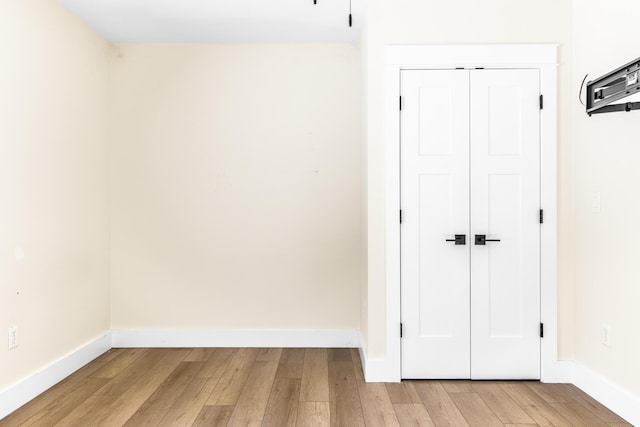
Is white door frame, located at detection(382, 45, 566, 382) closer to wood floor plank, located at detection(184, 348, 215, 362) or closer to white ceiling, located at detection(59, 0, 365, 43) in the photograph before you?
white ceiling, located at detection(59, 0, 365, 43)

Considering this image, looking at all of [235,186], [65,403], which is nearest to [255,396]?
[65,403]

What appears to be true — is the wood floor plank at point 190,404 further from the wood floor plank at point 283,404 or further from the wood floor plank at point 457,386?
the wood floor plank at point 457,386

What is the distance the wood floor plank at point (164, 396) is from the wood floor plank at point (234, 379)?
0.24 m

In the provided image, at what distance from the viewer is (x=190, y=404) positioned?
277 centimetres

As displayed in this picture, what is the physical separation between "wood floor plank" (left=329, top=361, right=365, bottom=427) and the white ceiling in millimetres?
2735

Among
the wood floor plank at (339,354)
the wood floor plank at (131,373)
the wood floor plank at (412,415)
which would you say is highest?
the wood floor plank at (412,415)

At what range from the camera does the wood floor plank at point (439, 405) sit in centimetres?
253

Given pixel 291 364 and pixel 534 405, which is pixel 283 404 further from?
pixel 534 405

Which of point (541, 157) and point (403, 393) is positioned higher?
point (541, 157)

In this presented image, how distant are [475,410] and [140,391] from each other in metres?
2.20

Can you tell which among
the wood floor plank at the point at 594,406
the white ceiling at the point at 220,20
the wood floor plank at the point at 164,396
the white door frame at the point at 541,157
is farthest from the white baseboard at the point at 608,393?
the white ceiling at the point at 220,20

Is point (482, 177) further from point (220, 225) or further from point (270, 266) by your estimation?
point (220, 225)

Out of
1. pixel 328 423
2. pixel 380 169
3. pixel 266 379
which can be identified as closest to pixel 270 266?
pixel 266 379

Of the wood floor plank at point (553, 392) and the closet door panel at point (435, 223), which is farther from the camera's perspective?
the closet door panel at point (435, 223)
